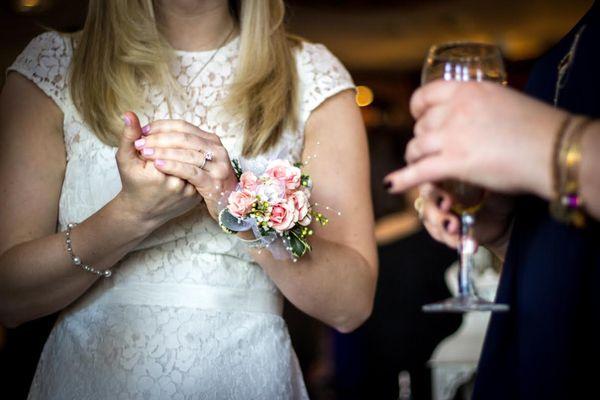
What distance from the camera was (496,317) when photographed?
1.22 m

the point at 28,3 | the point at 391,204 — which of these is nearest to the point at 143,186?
the point at 28,3

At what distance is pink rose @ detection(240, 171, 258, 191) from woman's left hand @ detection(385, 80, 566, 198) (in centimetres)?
55

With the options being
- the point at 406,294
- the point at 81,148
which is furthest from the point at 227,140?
the point at 406,294

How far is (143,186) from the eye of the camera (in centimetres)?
151

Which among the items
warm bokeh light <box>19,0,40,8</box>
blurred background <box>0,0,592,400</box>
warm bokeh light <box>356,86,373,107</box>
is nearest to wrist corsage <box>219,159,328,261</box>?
blurred background <box>0,0,592,400</box>

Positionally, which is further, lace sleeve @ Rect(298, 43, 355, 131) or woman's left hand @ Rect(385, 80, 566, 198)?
lace sleeve @ Rect(298, 43, 355, 131)

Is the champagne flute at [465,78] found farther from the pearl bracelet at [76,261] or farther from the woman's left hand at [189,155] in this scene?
the pearl bracelet at [76,261]

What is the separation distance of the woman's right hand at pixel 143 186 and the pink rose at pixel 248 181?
0.34ft

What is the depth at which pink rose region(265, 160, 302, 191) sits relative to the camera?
1532 millimetres

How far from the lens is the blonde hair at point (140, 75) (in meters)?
1.83

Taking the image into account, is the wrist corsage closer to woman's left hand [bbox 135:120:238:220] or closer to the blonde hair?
woman's left hand [bbox 135:120:238:220]

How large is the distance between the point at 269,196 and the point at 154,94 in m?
0.57

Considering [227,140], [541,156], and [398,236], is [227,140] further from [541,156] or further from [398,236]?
[398,236]

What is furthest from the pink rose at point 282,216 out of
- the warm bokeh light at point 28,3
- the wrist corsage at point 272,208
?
the warm bokeh light at point 28,3
